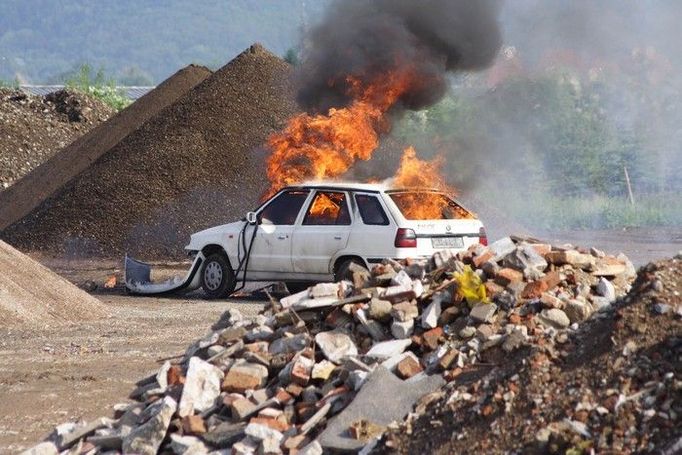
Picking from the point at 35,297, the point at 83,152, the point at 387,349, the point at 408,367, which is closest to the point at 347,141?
the point at 35,297

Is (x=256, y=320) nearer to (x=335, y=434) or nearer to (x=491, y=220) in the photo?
(x=335, y=434)

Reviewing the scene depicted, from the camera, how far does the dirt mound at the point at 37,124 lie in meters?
40.1

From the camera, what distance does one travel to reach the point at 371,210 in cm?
1600

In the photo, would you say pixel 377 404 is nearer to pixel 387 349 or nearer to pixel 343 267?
pixel 387 349

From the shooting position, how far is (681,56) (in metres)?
22.8

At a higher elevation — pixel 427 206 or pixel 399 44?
pixel 399 44

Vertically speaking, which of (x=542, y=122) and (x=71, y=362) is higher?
(x=542, y=122)

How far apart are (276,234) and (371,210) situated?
162cm

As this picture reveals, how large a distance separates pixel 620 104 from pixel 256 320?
2200 centimetres

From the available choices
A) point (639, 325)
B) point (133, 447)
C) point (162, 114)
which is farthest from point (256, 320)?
point (162, 114)

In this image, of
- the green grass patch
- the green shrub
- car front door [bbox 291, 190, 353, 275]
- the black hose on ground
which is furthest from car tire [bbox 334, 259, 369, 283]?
the green shrub

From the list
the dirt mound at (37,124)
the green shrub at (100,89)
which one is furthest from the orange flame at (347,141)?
the green shrub at (100,89)

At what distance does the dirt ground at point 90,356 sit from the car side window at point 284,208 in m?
1.17

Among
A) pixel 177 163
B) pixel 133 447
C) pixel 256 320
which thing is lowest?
pixel 133 447
